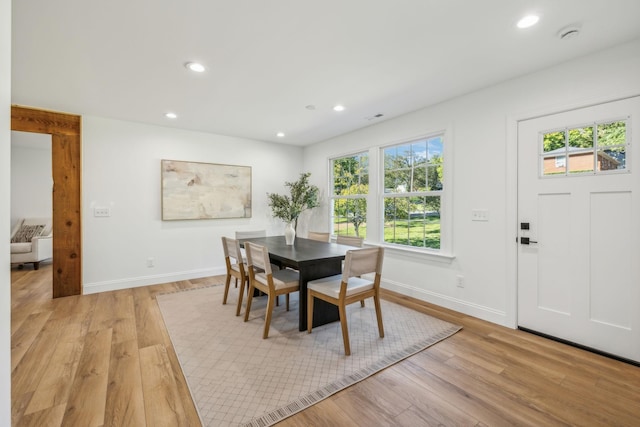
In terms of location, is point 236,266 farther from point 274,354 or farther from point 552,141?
point 552,141

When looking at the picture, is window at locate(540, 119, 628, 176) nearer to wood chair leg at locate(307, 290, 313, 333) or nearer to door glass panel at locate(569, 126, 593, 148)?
door glass panel at locate(569, 126, 593, 148)

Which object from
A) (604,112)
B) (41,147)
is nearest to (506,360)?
(604,112)

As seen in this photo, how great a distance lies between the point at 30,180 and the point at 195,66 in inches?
210

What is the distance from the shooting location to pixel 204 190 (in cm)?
466

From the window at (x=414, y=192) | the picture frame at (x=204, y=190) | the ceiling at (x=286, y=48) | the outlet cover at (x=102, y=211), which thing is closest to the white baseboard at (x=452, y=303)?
the window at (x=414, y=192)

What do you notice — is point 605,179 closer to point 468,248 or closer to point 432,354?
point 468,248

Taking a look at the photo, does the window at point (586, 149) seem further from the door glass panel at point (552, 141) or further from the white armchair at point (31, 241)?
the white armchair at point (31, 241)

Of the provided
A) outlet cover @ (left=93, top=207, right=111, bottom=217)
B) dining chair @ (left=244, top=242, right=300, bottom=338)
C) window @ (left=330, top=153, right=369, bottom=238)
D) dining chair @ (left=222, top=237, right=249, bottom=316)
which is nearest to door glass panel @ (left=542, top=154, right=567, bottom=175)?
window @ (left=330, top=153, right=369, bottom=238)

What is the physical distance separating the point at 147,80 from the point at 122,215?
7.02 feet

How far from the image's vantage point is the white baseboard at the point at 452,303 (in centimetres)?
288

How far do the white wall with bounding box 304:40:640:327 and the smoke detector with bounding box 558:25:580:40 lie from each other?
0.46 metres

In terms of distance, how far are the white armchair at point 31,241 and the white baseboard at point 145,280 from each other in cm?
226

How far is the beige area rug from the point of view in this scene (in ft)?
5.77

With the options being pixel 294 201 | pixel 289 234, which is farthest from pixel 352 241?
pixel 294 201
